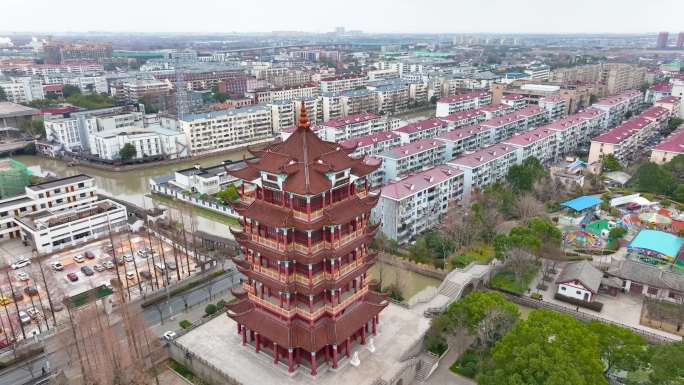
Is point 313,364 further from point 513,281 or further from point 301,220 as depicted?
point 513,281

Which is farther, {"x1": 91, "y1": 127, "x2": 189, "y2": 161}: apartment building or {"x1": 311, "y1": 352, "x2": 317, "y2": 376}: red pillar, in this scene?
{"x1": 91, "y1": 127, "x2": 189, "y2": 161}: apartment building

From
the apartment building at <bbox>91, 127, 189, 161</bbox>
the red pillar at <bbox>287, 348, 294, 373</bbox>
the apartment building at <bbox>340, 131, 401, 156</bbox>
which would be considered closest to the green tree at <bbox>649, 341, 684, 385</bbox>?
the red pillar at <bbox>287, 348, 294, 373</bbox>

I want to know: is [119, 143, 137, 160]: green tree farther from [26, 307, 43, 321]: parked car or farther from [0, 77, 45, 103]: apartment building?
[0, 77, 45, 103]: apartment building

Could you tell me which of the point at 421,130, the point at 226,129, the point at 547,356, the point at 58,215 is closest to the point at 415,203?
the point at 547,356

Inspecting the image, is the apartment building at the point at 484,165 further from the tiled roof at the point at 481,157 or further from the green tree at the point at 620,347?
the green tree at the point at 620,347

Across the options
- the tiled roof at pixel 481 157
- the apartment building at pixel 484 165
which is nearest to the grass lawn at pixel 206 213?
the apartment building at pixel 484 165
